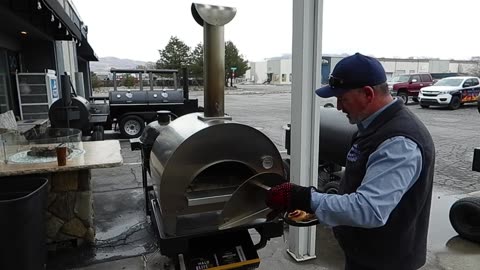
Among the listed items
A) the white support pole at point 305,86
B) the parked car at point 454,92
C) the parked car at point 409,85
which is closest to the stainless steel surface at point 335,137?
the white support pole at point 305,86

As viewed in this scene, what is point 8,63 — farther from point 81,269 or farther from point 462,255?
point 462,255

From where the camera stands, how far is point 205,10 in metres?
2.54

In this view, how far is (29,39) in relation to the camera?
377 inches

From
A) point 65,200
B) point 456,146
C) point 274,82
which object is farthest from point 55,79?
point 274,82

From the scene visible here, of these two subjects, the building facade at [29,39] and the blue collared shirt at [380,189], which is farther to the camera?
the building facade at [29,39]

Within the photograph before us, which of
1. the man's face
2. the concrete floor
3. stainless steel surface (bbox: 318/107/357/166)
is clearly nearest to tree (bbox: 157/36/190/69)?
the concrete floor

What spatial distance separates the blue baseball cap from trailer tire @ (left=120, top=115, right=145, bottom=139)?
29.6ft

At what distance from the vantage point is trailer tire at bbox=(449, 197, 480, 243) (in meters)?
3.78

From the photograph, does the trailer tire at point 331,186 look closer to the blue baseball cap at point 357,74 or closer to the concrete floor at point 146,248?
the concrete floor at point 146,248

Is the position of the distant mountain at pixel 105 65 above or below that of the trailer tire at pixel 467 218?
above

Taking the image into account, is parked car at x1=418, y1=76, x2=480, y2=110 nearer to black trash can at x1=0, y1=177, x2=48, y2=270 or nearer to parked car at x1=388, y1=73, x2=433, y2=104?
parked car at x1=388, y1=73, x2=433, y2=104

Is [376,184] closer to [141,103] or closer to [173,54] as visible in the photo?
[141,103]

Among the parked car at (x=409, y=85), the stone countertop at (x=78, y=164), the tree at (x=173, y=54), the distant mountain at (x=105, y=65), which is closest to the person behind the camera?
the stone countertop at (x=78, y=164)

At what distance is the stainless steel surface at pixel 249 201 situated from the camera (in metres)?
1.99
